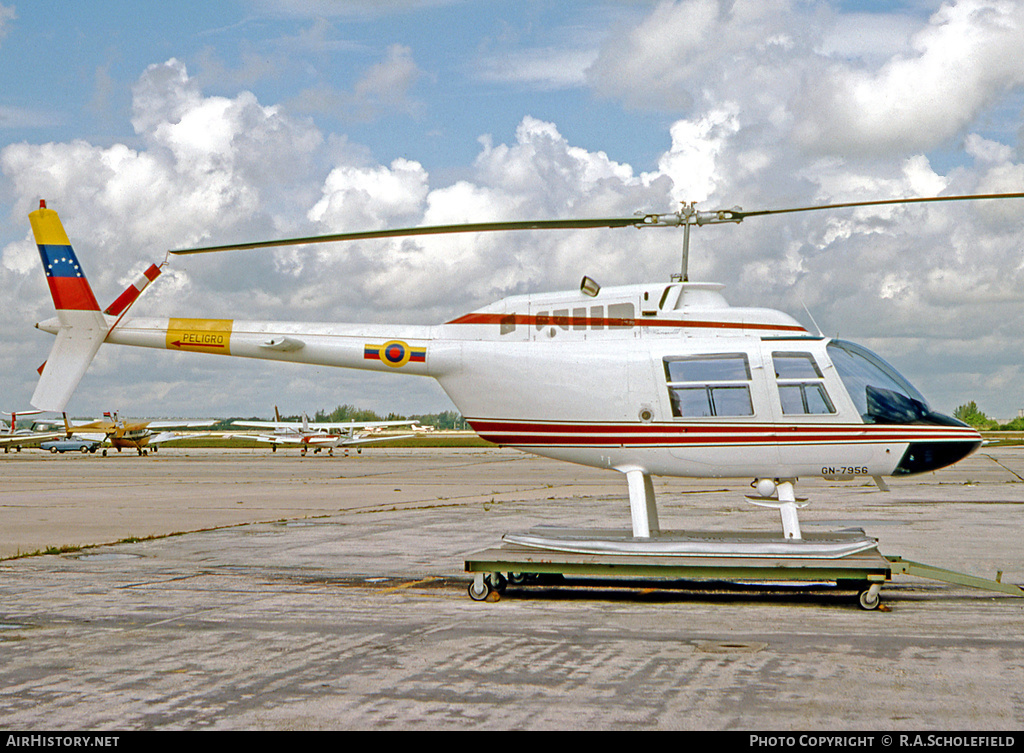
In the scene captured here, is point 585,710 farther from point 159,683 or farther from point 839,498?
point 839,498

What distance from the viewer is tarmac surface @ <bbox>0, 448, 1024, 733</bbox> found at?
20.3 feet

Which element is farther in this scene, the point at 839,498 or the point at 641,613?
the point at 839,498

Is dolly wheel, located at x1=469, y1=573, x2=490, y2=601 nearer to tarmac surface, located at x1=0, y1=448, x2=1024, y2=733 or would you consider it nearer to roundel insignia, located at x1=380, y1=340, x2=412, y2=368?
tarmac surface, located at x1=0, y1=448, x2=1024, y2=733

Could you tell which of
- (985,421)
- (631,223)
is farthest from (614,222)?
(985,421)

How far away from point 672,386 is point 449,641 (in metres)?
4.56

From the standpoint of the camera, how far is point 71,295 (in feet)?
45.8

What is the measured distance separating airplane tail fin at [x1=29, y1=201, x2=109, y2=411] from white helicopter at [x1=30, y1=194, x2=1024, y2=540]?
3403mm

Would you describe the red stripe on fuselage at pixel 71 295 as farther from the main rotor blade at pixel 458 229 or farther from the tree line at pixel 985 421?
the tree line at pixel 985 421

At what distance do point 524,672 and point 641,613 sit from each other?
295 centimetres

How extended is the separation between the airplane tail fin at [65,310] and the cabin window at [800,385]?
10.1m

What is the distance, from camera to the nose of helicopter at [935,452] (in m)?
10.9

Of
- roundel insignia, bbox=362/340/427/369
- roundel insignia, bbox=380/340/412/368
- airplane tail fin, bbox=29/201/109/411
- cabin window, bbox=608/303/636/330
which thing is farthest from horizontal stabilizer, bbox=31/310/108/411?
cabin window, bbox=608/303/636/330

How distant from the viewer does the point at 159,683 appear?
6.96 meters
